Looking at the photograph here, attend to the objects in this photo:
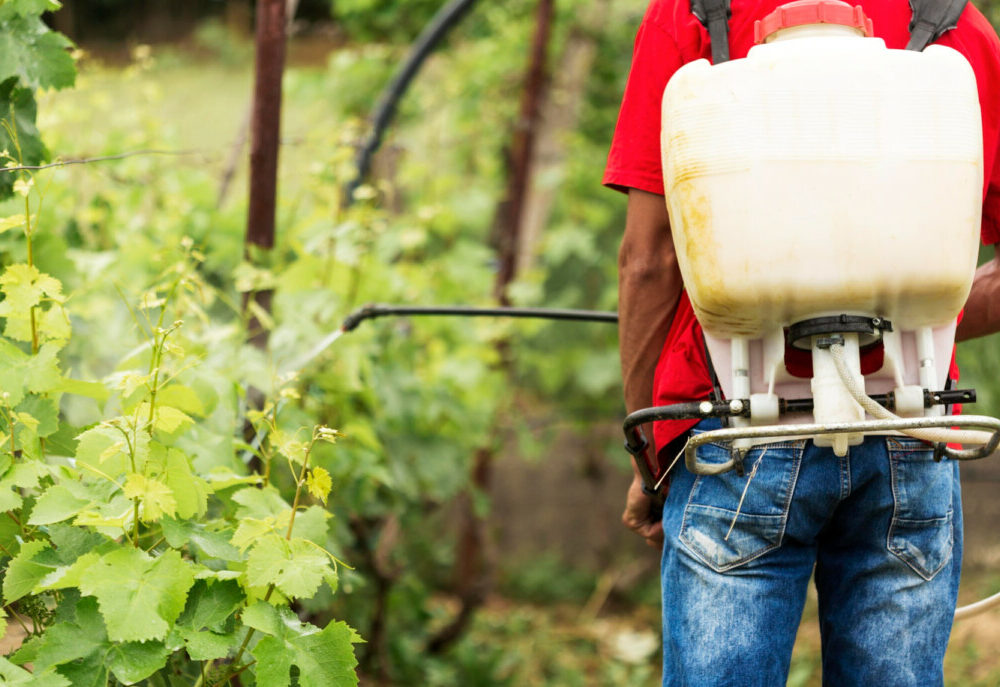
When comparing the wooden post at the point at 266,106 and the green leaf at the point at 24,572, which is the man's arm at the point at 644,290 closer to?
the green leaf at the point at 24,572

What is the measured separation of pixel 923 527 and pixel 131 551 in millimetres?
1115

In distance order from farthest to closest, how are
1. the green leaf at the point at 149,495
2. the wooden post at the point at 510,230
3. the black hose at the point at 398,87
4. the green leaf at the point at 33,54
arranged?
the wooden post at the point at 510,230 < the black hose at the point at 398,87 < the green leaf at the point at 33,54 < the green leaf at the point at 149,495

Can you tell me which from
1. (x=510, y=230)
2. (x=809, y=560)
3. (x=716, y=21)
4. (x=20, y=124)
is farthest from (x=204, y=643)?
(x=510, y=230)

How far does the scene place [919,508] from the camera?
4.99 feet

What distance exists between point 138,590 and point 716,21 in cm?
109

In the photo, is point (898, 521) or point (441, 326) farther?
point (441, 326)

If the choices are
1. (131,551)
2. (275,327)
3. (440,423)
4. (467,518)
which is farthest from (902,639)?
(467,518)

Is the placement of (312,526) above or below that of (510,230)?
below

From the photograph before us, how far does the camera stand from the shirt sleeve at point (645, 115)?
4.95 feet

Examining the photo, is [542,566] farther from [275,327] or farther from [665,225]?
[665,225]

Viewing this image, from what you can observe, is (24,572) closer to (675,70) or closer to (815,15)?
(675,70)

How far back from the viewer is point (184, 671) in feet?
5.58

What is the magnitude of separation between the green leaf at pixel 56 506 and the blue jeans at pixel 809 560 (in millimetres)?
840

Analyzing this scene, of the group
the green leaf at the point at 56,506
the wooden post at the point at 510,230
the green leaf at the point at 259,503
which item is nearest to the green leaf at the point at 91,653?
the green leaf at the point at 56,506
